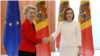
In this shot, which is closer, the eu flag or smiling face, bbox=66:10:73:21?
smiling face, bbox=66:10:73:21

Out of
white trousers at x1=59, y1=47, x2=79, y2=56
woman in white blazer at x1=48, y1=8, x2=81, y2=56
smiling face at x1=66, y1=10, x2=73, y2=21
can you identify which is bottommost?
white trousers at x1=59, y1=47, x2=79, y2=56

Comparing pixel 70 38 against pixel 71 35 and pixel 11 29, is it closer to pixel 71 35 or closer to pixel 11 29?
pixel 71 35

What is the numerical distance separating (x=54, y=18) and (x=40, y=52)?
57.7 inches

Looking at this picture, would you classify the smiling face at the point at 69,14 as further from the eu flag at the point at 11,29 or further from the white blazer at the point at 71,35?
the eu flag at the point at 11,29

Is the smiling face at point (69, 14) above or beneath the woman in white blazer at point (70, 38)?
above

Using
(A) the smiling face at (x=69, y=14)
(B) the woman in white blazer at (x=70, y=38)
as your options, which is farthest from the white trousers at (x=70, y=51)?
(A) the smiling face at (x=69, y=14)

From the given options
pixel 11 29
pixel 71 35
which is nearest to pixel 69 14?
pixel 71 35

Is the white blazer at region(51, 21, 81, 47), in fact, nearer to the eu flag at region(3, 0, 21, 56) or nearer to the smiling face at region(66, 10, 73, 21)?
the smiling face at region(66, 10, 73, 21)

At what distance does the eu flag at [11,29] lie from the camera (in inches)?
78.5

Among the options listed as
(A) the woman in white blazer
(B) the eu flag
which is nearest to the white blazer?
(A) the woman in white blazer

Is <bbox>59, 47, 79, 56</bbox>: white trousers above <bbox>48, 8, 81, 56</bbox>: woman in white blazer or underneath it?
underneath

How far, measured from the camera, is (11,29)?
2.02 metres

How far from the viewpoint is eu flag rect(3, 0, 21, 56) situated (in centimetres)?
199

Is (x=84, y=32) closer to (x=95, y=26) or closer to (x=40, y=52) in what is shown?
(x=40, y=52)
